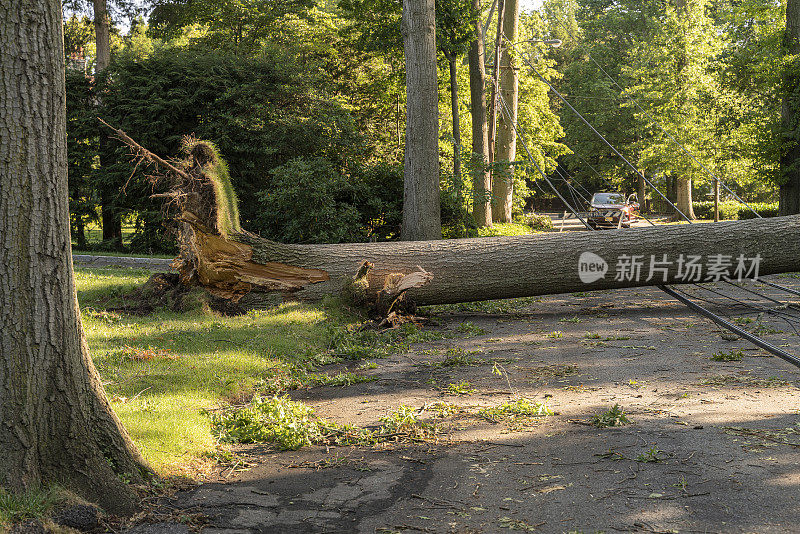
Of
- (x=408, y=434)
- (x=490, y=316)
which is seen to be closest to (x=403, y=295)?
(x=490, y=316)

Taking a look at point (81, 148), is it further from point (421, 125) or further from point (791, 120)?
point (791, 120)

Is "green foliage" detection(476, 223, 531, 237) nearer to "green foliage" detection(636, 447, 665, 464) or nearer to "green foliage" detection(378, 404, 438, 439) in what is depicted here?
"green foliage" detection(378, 404, 438, 439)

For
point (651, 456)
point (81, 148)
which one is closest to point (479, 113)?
point (81, 148)

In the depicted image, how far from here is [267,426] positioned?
211 inches

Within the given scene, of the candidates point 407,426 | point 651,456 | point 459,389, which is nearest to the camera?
point 651,456

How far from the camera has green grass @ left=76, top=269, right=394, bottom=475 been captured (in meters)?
4.95

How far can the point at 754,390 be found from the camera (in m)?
6.09

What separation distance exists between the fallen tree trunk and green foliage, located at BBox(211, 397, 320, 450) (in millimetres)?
4567

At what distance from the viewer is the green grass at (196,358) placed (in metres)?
4.95

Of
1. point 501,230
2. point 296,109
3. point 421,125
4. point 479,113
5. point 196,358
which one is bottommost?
point 196,358

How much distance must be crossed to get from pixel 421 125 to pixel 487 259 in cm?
369

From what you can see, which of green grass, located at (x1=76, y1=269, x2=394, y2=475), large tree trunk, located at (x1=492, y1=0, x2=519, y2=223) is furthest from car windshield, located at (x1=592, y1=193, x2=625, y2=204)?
green grass, located at (x1=76, y1=269, x2=394, y2=475)

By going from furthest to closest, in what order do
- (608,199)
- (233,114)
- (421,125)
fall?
1. (608,199)
2. (233,114)
3. (421,125)

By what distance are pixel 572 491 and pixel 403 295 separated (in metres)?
6.39
